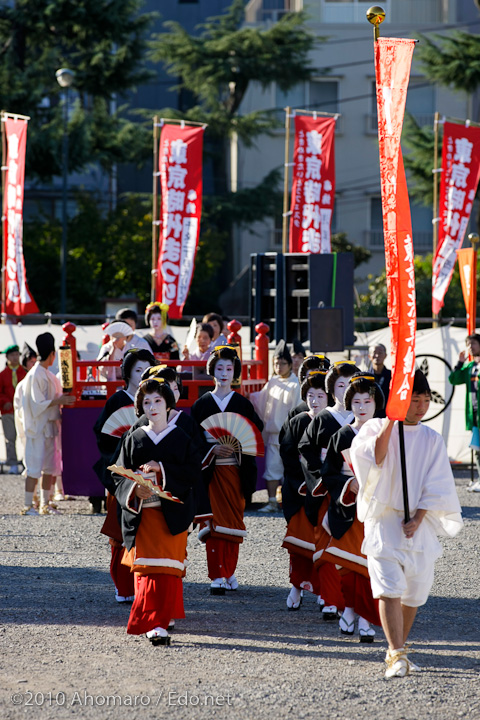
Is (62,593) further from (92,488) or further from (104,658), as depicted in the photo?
(92,488)

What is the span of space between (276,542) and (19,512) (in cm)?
275

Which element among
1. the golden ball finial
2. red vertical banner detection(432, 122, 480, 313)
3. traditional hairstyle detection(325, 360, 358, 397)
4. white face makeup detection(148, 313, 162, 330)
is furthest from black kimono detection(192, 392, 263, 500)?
red vertical banner detection(432, 122, 480, 313)

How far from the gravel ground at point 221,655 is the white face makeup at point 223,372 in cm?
136

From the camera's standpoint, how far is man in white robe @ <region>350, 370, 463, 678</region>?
175 inches

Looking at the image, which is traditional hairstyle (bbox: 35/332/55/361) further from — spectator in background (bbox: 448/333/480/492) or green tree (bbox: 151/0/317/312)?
green tree (bbox: 151/0/317/312)

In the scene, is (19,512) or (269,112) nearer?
(19,512)

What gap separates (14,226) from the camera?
1476 cm

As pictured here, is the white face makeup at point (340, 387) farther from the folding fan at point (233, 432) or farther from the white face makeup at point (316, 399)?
the folding fan at point (233, 432)

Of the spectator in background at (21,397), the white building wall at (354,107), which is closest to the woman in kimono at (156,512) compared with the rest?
the spectator in background at (21,397)

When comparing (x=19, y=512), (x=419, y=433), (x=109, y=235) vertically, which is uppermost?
(x=109, y=235)

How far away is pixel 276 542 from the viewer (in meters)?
7.94

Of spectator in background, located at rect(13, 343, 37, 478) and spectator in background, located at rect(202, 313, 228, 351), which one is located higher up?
spectator in background, located at rect(202, 313, 228, 351)

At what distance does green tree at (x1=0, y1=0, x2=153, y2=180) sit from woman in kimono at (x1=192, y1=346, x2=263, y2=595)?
15480mm

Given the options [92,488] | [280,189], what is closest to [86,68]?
[280,189]
